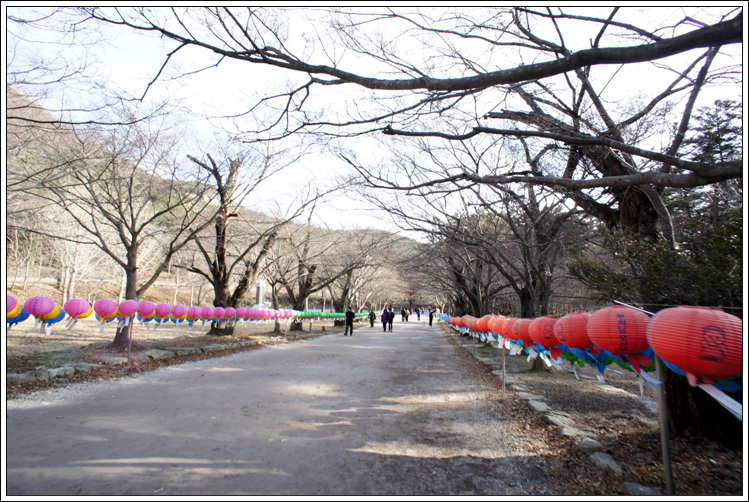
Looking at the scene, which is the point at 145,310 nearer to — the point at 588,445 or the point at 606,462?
the point at 588,445

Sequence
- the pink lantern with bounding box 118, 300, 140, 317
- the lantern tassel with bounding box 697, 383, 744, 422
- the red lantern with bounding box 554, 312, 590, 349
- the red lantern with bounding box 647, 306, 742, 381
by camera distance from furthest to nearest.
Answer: the pink lantern with bounding box 118, 300, 140, 317 < the red lantern with bounding box 554, 312, 590, 349 < the red lantern with bounding box 647, 306, 742, 381 < the lantern tassel with bounding box 697, 383, 744, 422

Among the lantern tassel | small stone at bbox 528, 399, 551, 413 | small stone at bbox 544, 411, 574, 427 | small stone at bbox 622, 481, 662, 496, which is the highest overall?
the lantern tassel

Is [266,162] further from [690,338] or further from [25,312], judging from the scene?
[690,338]

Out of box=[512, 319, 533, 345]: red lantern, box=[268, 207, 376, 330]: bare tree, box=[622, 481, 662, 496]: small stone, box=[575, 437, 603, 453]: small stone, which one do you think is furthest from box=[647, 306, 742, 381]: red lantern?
box=[268, 207, 376, 330]: bare tree

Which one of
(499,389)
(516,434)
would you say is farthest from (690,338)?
(499,389)

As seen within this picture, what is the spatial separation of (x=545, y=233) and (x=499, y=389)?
5.03 m

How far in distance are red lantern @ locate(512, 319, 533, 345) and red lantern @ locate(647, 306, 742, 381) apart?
330cm

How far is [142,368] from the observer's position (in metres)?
9.12

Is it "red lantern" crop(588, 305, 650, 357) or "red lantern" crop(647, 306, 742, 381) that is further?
"red lantern" crop(588, 305, 650, 357)

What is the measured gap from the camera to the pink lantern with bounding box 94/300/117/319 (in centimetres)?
899

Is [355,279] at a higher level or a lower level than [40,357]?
higher

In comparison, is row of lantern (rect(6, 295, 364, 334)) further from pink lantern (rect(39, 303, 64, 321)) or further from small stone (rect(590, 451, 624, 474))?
small stone (rect(590, 451, 624, 474))

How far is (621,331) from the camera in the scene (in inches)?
145

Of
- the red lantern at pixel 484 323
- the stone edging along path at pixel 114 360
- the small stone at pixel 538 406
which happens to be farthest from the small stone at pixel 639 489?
the stone edging along path at pixel 114 360
